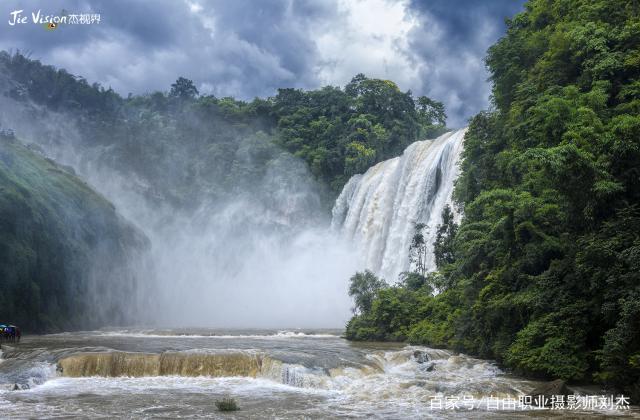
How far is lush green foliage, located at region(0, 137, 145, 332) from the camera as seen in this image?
101 feet

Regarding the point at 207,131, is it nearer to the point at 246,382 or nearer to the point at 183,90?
the point at 183,90

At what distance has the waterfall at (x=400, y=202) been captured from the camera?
40.2 meters

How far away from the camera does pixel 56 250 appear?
3488 centimetres

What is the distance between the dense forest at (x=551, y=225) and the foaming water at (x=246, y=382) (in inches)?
72.5

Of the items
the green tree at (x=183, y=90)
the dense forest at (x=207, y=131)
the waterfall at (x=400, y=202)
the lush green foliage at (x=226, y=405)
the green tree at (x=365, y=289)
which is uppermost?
the green tree at (x=183, y=90)

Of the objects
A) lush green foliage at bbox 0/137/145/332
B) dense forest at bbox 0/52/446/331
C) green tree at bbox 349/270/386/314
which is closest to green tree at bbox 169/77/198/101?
dense forest at bbox 0/52/446/331

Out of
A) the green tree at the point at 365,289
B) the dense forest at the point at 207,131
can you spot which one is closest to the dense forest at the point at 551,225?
the green tree at the point at 365,289

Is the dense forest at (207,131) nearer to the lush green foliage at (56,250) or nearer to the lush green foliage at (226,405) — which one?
the lush green foliage at (56,250)

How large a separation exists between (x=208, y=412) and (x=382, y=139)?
5517 cm

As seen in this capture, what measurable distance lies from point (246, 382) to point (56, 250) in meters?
22.0

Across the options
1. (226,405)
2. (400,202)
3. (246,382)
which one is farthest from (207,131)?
(226,405)

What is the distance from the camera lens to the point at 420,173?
1742 inches

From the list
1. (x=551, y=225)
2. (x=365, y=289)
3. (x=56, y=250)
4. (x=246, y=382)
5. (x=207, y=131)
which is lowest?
(x=246, y=382)

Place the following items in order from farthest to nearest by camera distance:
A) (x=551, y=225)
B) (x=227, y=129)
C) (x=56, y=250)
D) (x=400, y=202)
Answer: (x=227, y=129)
(x=400, y=202)
(x=56, y=250)
(x=551, y=225)
